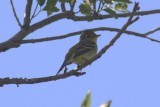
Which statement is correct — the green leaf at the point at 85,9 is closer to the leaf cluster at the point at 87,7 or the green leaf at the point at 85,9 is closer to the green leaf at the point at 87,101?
the leaf cluster at the point at 87,7

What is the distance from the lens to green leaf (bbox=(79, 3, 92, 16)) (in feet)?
16.6

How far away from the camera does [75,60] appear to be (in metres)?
8.45

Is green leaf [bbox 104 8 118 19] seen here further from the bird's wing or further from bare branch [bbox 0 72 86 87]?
the bird's wing

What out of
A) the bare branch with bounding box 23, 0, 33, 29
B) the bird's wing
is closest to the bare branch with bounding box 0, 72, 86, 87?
the bare branch with bounding box 23, 0, 33, 29

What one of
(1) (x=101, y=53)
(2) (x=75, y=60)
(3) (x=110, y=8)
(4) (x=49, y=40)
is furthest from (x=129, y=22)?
(2) (x=75, y=60)

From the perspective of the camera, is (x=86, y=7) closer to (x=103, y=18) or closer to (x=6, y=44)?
(x=103, y=18)

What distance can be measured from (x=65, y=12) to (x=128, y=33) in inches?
32.5

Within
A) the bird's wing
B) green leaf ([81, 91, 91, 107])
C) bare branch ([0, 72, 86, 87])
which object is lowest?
the bird's wing

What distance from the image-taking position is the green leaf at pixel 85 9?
16.6ft

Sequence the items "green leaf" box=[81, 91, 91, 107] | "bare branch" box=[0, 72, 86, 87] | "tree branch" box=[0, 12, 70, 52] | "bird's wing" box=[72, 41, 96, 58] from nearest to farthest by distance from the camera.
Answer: "green leaf" box=[81, 91, 91, 107]
"bare branch" box=[0, 72, 86, 87]
"tree branch" box=[0, 12, 70, 52]
"bird's wing" box=[72, 41, 96, 58]

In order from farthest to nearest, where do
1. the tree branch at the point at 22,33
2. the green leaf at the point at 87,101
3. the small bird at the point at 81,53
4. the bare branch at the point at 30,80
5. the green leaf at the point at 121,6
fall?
the small bird at the point at 81,53 → the green leaf at the point at 121,6 → the tree branch at the point at 22,33 → the bare branch at the point at 30,80 → the green leaf at the point at 87,101

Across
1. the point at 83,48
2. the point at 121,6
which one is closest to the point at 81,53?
the point at 83,48

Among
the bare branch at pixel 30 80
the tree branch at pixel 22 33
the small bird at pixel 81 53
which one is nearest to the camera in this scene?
the bare branch at pixel 30 80

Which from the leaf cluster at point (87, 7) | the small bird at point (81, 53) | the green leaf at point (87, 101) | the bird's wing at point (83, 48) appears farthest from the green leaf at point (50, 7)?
the bird's wing at point (83, 48)
